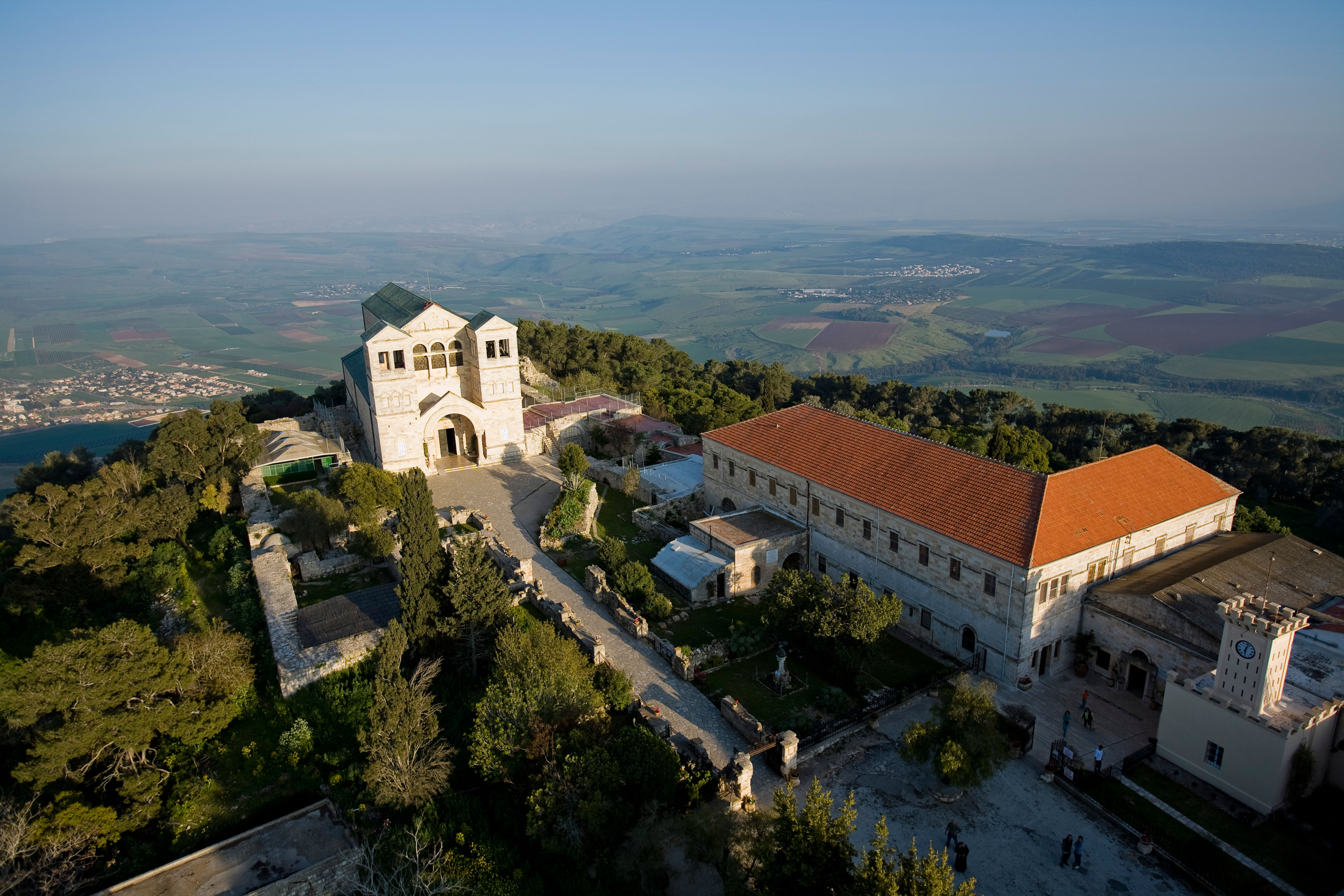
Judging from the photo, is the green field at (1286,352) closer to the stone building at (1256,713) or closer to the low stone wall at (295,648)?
the stone building at (1256,713)

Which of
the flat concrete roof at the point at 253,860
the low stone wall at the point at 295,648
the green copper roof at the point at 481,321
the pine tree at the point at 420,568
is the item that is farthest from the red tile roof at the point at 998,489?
the flat concrete roof at the point at 253,860

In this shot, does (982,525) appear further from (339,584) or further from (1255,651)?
(339,584)

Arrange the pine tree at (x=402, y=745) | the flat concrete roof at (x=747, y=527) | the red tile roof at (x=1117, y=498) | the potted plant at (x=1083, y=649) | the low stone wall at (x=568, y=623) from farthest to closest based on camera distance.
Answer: the flat concrete roof at (x=747, y=527)
the potted plant at (x=1083, y=649)
the red tile roof at (x=1117, y=498)
the low stone wall at (x=568, y=623)
the pine tree at (x=402, y=745)

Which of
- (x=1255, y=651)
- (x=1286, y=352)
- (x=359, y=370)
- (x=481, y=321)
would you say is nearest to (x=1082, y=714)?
(x=1255, y=651)

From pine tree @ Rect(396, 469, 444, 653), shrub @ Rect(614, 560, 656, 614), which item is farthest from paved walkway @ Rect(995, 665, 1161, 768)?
pine tree @ Rect(396, 469, 444, 653)

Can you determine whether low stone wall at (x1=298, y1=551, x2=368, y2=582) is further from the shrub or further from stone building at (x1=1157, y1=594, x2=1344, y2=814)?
stone building at (x1=1157, y1=594, x2=1344, y2=814)

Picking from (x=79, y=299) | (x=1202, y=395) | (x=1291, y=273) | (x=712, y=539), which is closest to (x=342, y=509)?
(x=712, y=539)
